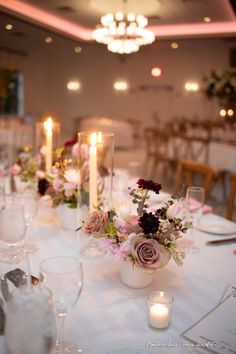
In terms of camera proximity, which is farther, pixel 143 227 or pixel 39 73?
pixel 39 73

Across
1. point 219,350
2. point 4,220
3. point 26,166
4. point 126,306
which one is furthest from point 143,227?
point 26,166

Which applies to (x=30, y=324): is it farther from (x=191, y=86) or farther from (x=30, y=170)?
(x=191, y=86)

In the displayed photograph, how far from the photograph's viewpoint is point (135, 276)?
1.21 m

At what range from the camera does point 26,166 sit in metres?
2.22

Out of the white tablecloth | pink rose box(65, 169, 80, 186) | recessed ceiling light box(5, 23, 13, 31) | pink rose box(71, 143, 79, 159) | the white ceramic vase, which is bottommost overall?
the white tablecloth

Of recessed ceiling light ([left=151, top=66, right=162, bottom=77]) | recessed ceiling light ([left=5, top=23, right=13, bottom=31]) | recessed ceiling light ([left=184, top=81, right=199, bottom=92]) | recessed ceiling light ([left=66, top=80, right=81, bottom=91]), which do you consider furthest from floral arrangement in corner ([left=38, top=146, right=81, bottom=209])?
recessed ceiling light ([left=66, top=80, right=81, bottom=91])

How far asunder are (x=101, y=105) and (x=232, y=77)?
7246 millimetres

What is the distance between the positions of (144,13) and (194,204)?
5.02 meters

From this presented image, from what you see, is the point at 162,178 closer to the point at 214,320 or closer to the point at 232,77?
the point at 232,77

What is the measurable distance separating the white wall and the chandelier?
5000 mm

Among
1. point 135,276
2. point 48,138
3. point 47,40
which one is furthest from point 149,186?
point 47,40

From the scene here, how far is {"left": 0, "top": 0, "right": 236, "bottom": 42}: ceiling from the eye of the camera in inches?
211

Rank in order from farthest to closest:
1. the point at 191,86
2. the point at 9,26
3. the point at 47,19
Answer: the point at 191,86
the point at 9,26
the point at 47,19

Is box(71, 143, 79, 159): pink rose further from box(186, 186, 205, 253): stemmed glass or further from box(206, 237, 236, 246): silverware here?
box(206, 237, 236, 246): silverware
